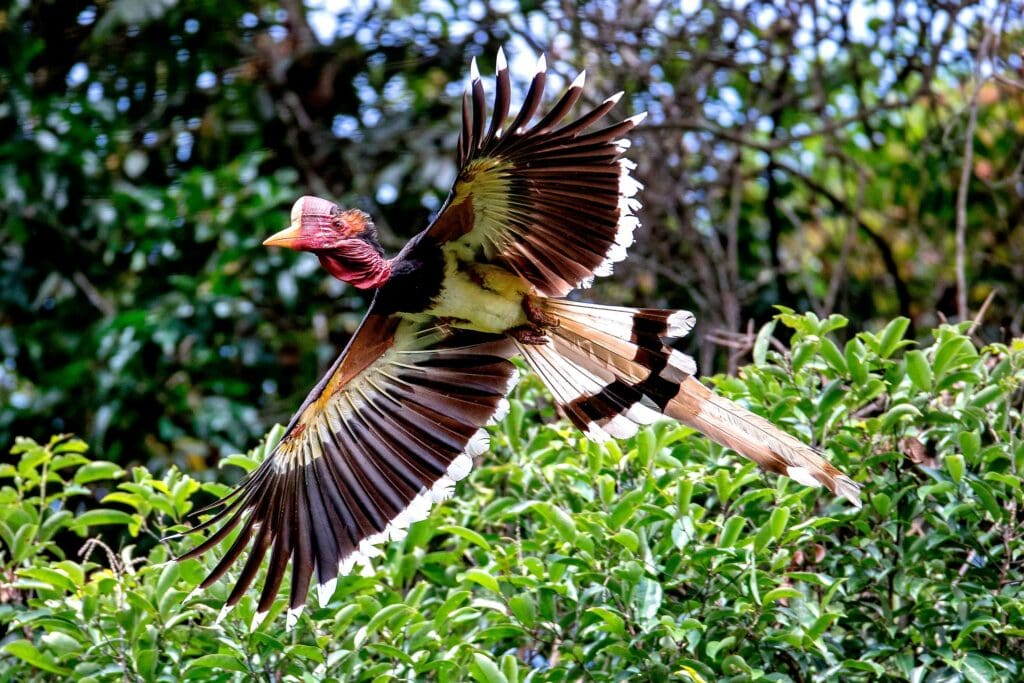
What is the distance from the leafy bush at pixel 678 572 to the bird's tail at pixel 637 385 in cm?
7

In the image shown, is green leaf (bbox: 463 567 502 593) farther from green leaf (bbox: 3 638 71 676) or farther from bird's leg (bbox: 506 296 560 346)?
green leaf (bbox: 3 638 71 676)

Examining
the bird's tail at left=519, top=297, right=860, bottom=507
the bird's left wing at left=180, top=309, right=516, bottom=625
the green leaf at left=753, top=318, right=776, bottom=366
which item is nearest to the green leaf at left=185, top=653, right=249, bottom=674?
the bird's left wing at left=180, top=309, right=516, bottom=625

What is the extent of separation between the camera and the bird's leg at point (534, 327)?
3.33m

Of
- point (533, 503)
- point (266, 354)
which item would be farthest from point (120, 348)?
point (533, 503)

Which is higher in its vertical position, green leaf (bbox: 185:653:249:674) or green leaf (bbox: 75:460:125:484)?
green leaf (bbox: 75:460:125:484)

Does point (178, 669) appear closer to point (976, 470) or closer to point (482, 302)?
point (482, 302)

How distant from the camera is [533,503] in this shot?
9.30ft

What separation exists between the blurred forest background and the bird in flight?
140 cm

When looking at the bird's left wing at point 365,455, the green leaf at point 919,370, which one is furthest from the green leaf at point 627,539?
the green leaf at point 919,370

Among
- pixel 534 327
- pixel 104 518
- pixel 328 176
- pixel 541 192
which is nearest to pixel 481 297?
pixel 534 327

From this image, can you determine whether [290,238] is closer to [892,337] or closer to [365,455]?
[365,455]

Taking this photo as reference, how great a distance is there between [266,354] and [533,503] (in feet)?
8.07

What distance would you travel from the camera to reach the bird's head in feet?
10.6

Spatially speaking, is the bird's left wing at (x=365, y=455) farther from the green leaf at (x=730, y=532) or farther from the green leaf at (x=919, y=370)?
the green leaf at (x=919, y=370)
